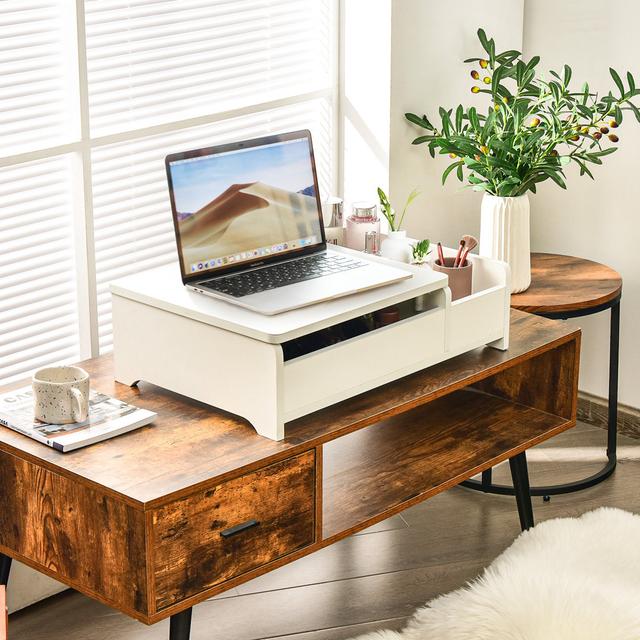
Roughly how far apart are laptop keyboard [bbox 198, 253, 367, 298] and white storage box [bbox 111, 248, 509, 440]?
0.15 ft

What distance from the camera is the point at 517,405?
230 centimetres

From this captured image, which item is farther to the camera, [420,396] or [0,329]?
[0,329]

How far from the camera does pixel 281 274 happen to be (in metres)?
1.94

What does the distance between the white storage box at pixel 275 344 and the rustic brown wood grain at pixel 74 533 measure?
0.27m

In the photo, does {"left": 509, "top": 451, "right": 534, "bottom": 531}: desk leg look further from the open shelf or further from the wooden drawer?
the wooden drawer

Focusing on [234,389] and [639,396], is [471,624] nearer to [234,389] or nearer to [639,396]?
[234,389]

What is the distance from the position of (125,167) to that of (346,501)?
2.70 ft

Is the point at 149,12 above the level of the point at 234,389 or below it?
above

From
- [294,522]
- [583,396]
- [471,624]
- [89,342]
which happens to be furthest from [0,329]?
[583,396]

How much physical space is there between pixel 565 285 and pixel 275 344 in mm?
1213

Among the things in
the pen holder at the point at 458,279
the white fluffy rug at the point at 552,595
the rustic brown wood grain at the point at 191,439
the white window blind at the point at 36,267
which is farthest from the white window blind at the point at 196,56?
the white fluffy rug at the point at 552,595

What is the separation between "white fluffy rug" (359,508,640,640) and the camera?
6.02 ft

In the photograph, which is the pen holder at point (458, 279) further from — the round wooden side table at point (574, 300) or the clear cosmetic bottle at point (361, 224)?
the round wooden side table at point (574, 300)

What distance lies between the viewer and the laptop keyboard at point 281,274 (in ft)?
6.10
